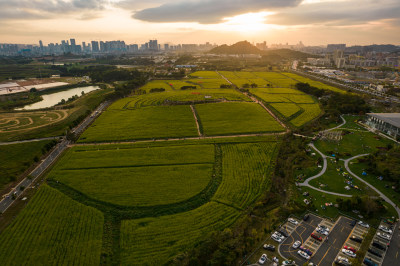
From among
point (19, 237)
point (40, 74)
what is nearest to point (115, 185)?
point (19, 237)

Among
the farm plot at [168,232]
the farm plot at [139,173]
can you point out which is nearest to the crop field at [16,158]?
the farm plot at [139,173]

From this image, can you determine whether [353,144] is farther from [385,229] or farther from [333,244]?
[333,244]

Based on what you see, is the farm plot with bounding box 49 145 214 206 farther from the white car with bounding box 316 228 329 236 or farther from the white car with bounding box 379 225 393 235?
the white car with bounding box 379 225 393 235

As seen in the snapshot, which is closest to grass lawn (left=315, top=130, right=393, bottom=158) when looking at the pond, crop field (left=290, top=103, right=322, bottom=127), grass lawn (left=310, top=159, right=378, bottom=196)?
grass lawn (left=310, top=159, right=378, bottom=196)

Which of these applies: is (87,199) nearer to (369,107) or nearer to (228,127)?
(228,127)

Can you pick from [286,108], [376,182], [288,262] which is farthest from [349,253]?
[286,108]
